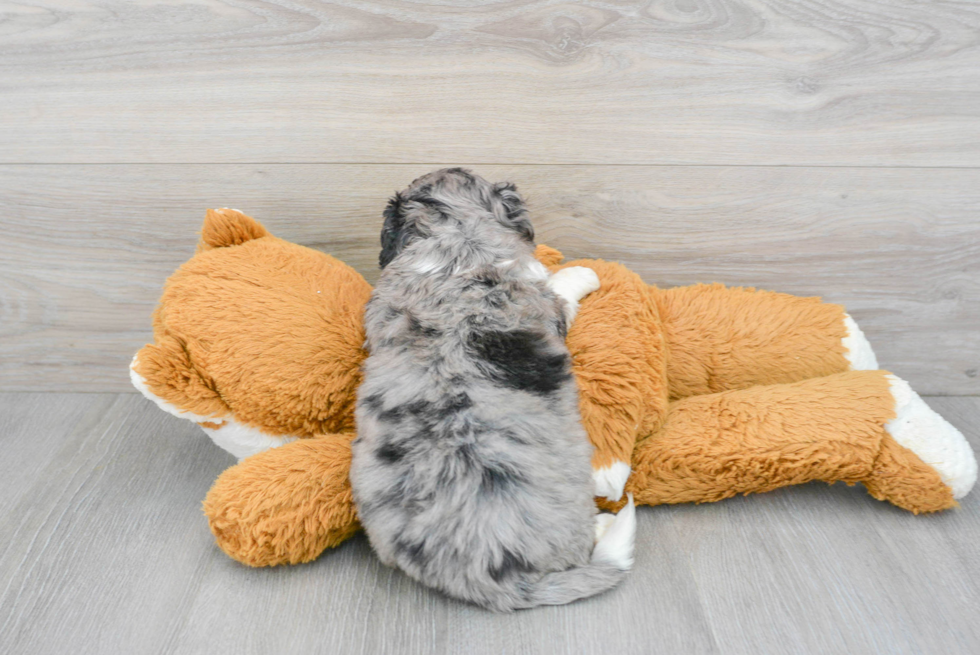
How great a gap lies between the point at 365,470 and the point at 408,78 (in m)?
1.00

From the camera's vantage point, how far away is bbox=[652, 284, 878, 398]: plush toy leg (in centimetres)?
174

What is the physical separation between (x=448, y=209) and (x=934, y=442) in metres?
1.20

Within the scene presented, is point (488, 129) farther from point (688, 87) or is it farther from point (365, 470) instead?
point (365, 470)

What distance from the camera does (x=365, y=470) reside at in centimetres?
131

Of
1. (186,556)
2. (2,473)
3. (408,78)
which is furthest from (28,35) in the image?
(186,556)

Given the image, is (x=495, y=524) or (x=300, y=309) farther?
(x=300, y=309)

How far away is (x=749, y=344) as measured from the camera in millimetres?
1743

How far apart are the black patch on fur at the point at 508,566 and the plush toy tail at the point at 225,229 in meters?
1.01

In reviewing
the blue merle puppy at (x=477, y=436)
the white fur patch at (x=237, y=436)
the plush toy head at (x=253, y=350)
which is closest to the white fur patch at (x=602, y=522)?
the blue merle puppy at (x=477, y=436)

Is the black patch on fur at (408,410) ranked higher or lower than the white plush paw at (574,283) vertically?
lower

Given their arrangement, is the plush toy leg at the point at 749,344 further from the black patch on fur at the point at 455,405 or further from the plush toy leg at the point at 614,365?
the black patch on fur at the point at 455,405

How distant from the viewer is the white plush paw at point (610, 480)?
1471mm

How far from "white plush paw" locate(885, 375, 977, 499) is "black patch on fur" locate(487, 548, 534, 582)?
0.91 metres

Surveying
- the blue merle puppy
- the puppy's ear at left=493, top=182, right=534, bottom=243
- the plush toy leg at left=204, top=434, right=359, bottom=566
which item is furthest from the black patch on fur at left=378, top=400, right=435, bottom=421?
the puppy's ear at left=493, top=182, right=534, bottom=243
